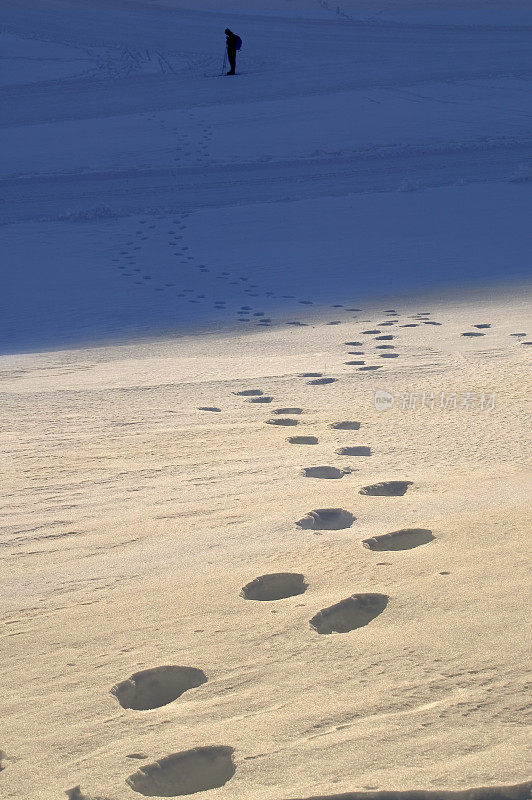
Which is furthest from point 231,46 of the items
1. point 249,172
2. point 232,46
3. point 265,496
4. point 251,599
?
point 251,599

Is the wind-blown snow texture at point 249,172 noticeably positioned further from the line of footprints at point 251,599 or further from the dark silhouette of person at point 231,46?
the line of footprints at point 251,599

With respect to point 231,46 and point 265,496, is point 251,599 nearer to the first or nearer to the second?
point 265,496

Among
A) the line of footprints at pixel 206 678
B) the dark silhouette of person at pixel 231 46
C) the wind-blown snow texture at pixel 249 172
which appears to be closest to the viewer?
the line of footprints at pixel 206 678

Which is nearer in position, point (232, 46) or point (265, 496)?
point (265, 496)

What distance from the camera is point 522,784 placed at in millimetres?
1191

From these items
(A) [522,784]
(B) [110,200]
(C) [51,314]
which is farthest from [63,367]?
(B) [110,200]

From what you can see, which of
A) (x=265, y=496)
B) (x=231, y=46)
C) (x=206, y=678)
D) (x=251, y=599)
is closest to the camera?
(x=206, y=678)

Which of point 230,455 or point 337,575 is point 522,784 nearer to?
point 337,575

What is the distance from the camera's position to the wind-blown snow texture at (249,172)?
645cm

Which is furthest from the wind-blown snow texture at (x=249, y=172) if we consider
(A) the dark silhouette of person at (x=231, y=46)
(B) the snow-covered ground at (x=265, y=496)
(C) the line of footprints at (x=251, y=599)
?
(C) the line of footprints at (x=251, y=599)

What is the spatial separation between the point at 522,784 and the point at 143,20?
24.6m

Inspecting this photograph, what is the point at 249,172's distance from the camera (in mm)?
10656

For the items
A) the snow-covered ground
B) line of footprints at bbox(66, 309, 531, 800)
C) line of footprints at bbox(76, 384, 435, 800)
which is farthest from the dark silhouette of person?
line of footprints at bbox(76, 384, 435, 800)

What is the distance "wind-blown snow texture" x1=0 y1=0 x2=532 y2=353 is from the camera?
645 centimetres
